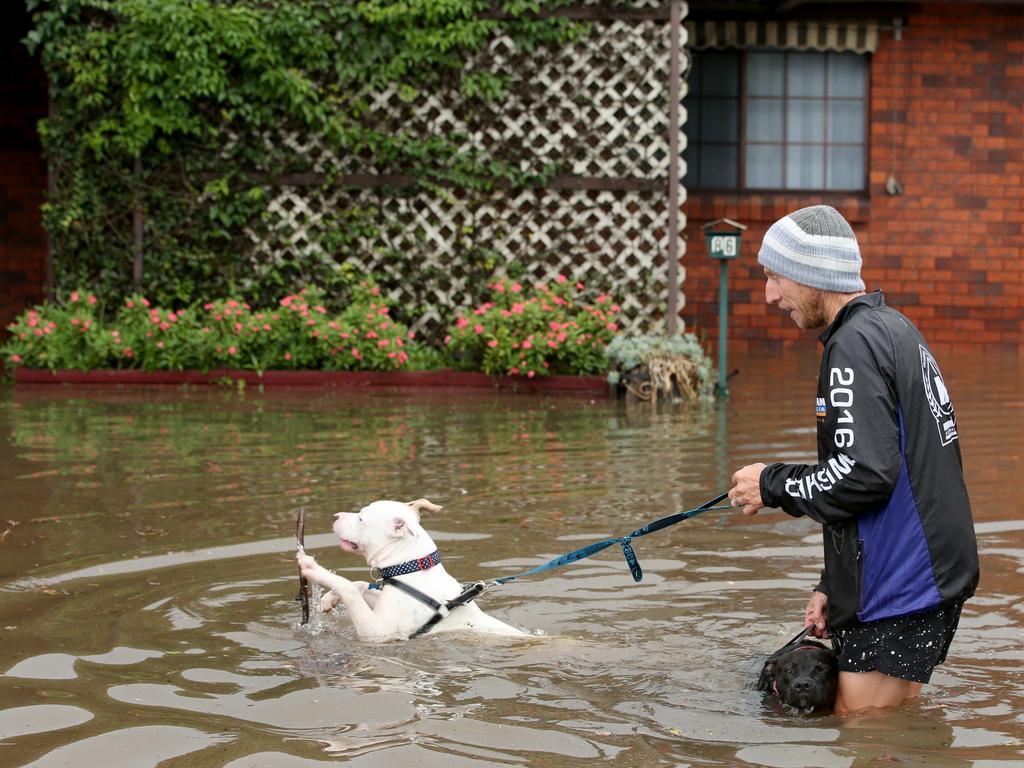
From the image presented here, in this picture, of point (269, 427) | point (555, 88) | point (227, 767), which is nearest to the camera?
point (227, 767)

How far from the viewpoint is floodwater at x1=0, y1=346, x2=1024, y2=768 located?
4.29 meters

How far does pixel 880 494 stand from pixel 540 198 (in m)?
10.4

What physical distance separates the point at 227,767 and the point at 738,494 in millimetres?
1700

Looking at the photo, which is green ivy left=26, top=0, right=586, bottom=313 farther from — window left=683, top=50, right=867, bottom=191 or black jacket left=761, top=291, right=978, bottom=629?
black jacket left=761, top=291, right=978, bottom=629

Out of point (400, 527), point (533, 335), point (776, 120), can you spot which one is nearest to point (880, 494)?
point (400, 527)

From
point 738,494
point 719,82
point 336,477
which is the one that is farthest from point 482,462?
point 719,82

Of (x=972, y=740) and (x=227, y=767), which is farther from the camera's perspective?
(x=972, y=740)

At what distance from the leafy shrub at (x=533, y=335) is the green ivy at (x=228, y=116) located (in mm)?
1379

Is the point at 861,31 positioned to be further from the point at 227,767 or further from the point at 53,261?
the point at 227,767

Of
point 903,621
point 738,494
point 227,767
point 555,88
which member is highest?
point 555,88

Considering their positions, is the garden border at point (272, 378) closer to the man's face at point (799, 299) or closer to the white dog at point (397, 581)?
the white dog at point (397, 581)

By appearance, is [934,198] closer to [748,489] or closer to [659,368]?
[659,368]

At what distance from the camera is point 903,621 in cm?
425

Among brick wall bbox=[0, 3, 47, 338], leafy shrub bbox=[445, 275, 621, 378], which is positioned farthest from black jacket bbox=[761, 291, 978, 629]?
brick wall bbox=[0, 3, 47, 338]
